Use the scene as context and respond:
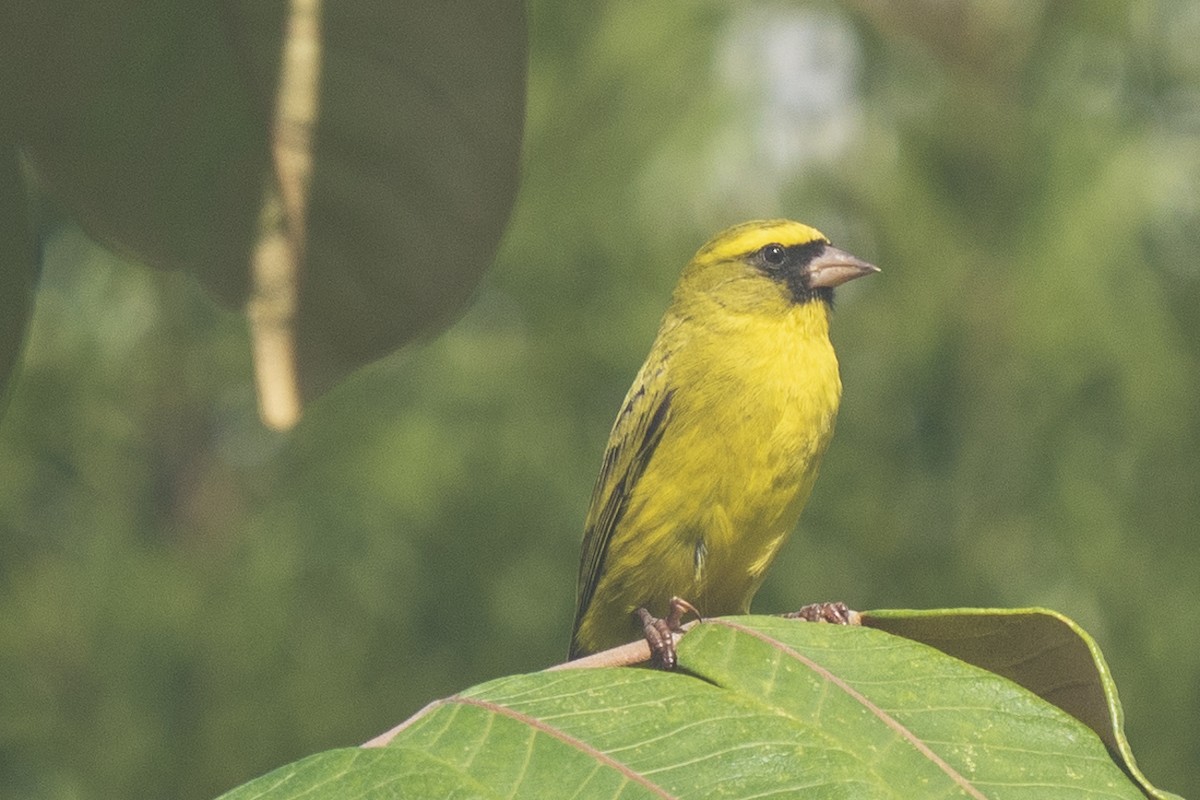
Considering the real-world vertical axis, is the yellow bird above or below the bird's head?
below

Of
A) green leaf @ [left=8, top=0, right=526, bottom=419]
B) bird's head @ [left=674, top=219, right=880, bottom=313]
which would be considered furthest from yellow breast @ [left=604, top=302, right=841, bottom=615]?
green leaf @ [left=8, top=0, right=526, bottom=419]

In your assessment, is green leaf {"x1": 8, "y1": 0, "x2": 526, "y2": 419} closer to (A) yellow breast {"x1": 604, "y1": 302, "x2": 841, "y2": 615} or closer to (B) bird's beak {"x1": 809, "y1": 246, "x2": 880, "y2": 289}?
(A) yellow breast {"x1": 604, "y1": 302, "x2": 841, "y2": 615}

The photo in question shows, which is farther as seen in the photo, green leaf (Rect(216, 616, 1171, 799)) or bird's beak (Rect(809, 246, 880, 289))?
bird's beak (Rect(809, 246, 880, 289))

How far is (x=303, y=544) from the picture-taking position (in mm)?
6387

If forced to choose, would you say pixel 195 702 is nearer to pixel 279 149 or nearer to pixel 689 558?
pixel 689 558

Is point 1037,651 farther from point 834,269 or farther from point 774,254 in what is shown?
point 774,254

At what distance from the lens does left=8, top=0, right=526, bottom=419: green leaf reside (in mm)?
1116

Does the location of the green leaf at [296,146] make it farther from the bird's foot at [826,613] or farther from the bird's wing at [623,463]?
the bird's wing at [623,463]

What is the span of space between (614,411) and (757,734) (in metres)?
5.61

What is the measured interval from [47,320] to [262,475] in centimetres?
117

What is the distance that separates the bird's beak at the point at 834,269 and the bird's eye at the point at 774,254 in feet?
0.25

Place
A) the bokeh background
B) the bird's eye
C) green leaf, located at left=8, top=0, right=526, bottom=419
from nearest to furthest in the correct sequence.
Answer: green leaf, located at left=8, top=0, right=526, bottom=419 < the bird's eye < the bokeh background

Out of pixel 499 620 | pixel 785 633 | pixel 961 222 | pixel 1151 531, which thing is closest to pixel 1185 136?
pixel 961 222

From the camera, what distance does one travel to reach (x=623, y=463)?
3287 mm
